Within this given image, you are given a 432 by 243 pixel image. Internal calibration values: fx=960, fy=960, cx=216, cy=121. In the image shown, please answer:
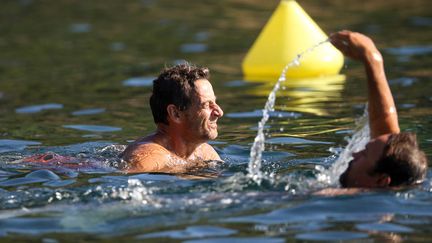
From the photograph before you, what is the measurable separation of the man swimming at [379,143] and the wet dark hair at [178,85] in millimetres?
1779

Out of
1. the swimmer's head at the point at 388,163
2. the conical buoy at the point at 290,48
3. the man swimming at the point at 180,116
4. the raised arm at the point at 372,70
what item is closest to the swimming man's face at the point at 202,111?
the man swimming at the point at 180,116

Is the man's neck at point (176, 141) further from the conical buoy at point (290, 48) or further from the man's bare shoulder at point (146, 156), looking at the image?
the conical buoy at point (290, 48)

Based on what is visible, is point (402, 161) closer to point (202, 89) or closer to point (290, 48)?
point (202, 89)

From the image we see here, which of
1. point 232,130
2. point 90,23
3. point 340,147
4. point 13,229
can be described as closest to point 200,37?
point 90,23

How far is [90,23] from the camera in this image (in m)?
18.5

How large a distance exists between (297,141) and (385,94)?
9.22ft

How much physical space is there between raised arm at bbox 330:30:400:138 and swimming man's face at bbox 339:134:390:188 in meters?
0.16

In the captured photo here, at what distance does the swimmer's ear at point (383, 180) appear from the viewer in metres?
6.28

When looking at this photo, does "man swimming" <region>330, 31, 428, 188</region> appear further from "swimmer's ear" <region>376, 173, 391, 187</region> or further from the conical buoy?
the conical buoy

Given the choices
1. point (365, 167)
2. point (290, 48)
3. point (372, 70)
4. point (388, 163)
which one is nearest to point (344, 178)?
point (365, 167)

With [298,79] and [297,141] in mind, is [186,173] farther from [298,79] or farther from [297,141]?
[298,79]

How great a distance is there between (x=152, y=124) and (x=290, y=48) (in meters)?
2.34

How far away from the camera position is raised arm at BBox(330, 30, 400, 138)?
6.11 m

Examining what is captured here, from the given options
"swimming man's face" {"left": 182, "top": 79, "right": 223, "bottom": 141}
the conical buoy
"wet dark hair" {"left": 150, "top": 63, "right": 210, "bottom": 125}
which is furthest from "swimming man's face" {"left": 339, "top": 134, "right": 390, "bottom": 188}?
the conical buoy
